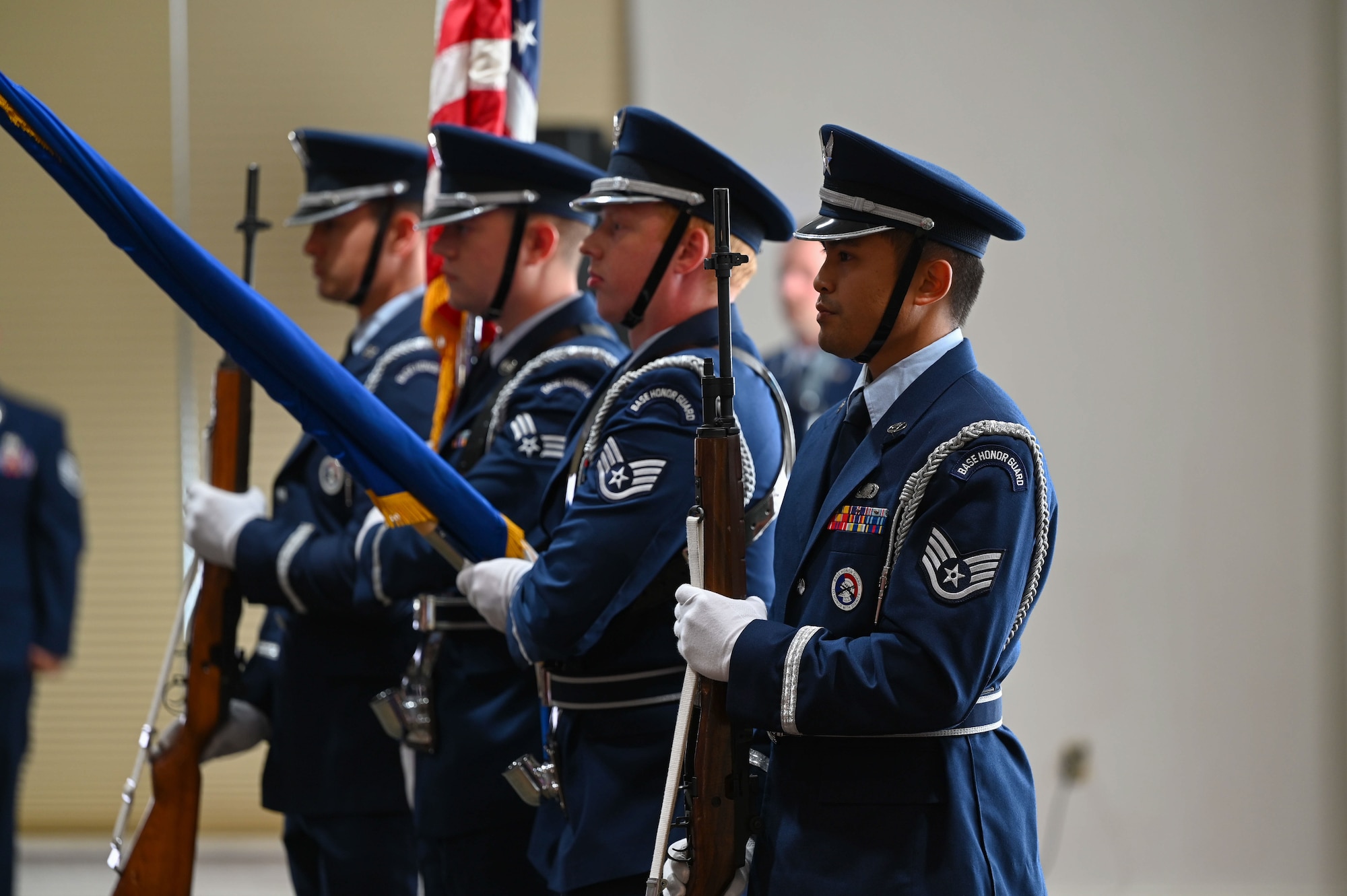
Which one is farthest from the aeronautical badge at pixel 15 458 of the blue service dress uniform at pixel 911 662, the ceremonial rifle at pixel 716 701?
the blue service dress uniform at pixel 911 662

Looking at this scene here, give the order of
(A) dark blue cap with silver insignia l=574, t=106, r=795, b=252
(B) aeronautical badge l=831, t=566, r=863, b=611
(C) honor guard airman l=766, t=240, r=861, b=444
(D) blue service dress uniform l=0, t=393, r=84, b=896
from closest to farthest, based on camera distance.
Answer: (B) aeronautical badge l=831, t=566, r=863, b=611 → (A) dark blue cap with silver insignia l=574, t=106, r=795, b=252 → (D) blue service dress uniform l=0, t=393, r=84, b=896 → (C) honor guard airman l=766, t=240, r=861, b=444

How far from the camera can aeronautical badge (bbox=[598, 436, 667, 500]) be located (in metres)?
1.87

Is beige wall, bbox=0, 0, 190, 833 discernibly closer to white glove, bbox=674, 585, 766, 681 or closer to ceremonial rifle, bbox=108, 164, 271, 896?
ceremonial rifle, bbox=108, 164, 271, 896

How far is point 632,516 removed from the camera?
1.87m

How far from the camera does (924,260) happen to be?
1519 mm

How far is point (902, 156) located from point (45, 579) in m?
2.75

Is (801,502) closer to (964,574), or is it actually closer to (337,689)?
(964,574)

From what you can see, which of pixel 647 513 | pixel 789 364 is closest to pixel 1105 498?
pixel 789 364

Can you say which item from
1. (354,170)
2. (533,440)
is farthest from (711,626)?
(354,170)

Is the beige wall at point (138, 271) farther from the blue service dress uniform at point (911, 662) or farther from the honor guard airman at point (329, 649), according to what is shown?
the blue service dress uniform at point (911, 662)

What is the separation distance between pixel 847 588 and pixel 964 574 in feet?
0.50

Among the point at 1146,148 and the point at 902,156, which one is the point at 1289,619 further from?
the point at 902,156

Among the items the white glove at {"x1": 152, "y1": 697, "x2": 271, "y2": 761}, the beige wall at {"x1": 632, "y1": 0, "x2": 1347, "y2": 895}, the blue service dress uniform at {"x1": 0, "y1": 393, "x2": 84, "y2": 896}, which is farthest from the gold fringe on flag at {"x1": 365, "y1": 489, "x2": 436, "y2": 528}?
the beige wall at {"x1": 632, "y1": 0, "x2": 1347, "y2": 895}

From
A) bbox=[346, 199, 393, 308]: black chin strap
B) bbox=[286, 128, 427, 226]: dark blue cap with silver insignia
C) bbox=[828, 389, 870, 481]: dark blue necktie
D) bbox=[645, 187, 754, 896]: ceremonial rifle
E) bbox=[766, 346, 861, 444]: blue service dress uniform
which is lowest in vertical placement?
bbox=[645, 187, 754, 896]: ceremonial rifle
